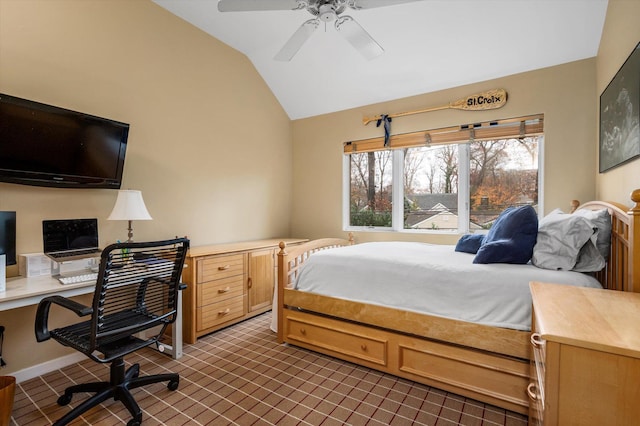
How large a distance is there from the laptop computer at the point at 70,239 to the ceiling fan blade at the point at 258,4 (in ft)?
6.40

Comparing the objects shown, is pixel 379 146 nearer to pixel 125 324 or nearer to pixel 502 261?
pixel 502 261

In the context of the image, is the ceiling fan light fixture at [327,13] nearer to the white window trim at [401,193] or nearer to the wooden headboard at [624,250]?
the wooden headboard at [624,250]

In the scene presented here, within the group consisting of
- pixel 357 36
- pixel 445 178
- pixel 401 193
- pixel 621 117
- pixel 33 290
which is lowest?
pixel 33 290

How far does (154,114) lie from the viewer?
308 centimetres

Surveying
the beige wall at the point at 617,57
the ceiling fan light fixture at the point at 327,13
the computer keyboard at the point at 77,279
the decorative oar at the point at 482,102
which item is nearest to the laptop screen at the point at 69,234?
the computer keyboard at the point at 77,279

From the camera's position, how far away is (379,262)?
2377 mm

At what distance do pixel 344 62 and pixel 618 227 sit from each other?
300 centimetres

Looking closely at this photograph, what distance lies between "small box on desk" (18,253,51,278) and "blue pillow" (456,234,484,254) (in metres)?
3.23

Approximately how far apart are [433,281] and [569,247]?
790 mm

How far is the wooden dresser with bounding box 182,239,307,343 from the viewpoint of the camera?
9.56 ft

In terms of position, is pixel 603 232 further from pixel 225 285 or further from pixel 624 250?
pixel 225 285

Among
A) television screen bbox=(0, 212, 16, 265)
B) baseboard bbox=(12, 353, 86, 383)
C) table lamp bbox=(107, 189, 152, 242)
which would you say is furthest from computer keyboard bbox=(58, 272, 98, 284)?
baseboard bbox=(12, 353, 86, 383)

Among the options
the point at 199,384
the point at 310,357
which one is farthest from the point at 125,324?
the point at 310,357

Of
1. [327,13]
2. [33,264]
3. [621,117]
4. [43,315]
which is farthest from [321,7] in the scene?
[33,264]
